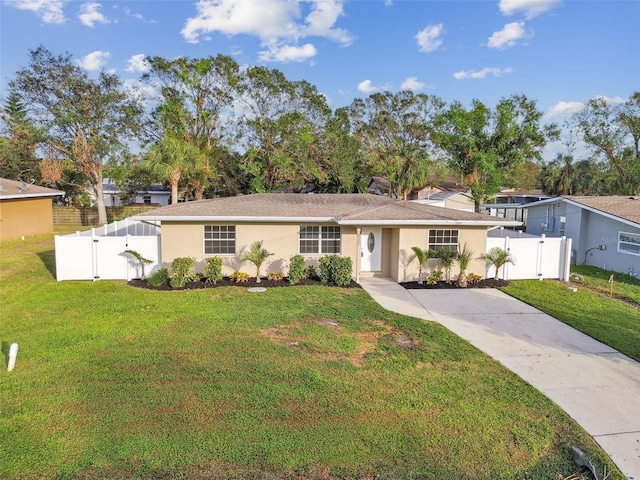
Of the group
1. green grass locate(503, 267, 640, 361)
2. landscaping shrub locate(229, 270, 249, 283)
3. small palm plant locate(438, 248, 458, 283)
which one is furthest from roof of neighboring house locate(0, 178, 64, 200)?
green grass locate(503, 267, 640, 361)

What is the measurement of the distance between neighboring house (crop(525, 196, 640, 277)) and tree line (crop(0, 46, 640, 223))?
7370 mm

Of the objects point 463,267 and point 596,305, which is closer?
point 596,305

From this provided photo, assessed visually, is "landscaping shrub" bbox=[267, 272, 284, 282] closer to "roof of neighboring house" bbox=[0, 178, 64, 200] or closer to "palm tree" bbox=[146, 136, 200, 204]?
"palm tree" bbox=[146, 136, 200, 204]

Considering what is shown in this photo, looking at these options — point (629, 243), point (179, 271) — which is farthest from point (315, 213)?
point (629, 243)

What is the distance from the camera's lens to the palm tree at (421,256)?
13320 millimetres

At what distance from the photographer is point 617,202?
18516mm

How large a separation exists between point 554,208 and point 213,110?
2231cm

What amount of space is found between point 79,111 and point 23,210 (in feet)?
29.9

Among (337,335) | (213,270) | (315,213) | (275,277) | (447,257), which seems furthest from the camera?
(315,213)

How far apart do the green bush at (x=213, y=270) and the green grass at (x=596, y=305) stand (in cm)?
892

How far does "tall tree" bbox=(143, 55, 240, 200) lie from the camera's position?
28016 millimetres

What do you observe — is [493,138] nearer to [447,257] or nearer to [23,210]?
[447,257]

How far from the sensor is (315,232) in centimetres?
1402

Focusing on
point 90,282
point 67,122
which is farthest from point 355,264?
point 67,122
